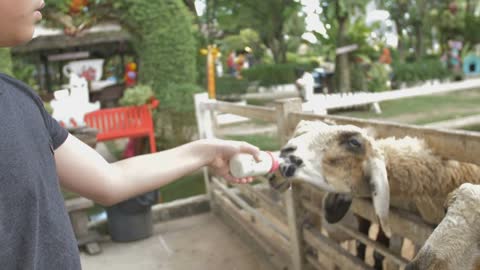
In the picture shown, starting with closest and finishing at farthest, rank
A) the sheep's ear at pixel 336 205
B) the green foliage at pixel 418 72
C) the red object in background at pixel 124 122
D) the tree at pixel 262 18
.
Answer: the sheep's ear at pixel 336 205 → the red object in background at pixel 124 122 → the green foliage at pixel 418 72 → the tree at pixel 262 18

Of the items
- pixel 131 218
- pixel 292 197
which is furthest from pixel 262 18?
pixel 292 197

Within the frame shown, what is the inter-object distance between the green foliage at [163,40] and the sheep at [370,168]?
6159mm

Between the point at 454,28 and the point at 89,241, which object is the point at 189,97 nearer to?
the point at 89,241

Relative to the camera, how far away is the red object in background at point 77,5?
7.79m

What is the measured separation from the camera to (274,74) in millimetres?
20250

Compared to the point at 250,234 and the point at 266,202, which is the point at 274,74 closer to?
the point at 250,234

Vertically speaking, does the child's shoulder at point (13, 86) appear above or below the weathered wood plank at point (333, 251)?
above

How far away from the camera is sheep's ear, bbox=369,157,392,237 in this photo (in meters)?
2.11

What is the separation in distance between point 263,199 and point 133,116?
4.03 metres

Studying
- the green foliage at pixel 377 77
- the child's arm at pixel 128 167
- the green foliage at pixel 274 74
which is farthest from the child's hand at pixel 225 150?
the green foliage at pixel 274 74

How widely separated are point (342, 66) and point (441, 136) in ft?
38.3

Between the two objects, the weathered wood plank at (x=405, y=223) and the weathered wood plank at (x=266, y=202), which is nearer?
the weathered wood plank at (x=405, y=223)

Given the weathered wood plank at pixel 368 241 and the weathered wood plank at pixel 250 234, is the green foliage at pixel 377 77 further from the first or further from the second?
the weathered wood plank at pixel 368 241

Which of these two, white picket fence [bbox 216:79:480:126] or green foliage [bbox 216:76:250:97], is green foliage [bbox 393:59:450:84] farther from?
white picket fence [bbox 216:79:480:126]
